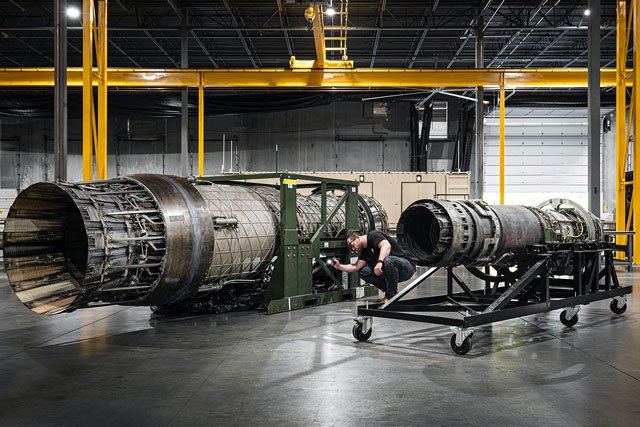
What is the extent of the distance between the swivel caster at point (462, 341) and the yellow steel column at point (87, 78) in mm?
8964

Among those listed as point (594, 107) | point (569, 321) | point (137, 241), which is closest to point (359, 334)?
point (137, 241)

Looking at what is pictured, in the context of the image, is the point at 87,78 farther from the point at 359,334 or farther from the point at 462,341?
the point at 462,341

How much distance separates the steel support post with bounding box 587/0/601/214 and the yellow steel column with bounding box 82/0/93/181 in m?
11.7

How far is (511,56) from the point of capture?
24.5 meters

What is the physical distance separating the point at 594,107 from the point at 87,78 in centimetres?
1189

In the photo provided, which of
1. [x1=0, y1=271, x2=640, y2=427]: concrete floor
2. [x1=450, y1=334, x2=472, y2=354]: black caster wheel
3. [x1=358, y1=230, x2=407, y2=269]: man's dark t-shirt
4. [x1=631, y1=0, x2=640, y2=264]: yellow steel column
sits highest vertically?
[x1=631, y1=0, x2=640, y2=264]: yellow steel column

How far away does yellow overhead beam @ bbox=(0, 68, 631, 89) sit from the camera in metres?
17.0

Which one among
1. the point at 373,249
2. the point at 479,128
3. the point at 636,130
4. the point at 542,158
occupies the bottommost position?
the point at 373,249

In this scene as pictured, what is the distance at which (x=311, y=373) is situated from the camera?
4629 millimetres

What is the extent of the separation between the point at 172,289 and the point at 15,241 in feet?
5.60

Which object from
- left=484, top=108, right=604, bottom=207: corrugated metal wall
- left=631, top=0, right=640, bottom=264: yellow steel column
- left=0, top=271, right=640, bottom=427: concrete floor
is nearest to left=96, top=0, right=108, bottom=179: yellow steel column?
left=0, top=271, right=640, bottom=427: concrete floor

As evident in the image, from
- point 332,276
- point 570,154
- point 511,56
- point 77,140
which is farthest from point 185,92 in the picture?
point 570,154

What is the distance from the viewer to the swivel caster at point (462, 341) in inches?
205

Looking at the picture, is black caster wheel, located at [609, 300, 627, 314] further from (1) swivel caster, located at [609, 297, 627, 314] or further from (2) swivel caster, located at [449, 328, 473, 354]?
(2) swivel caster, located at [449, 328, 473, 354]
